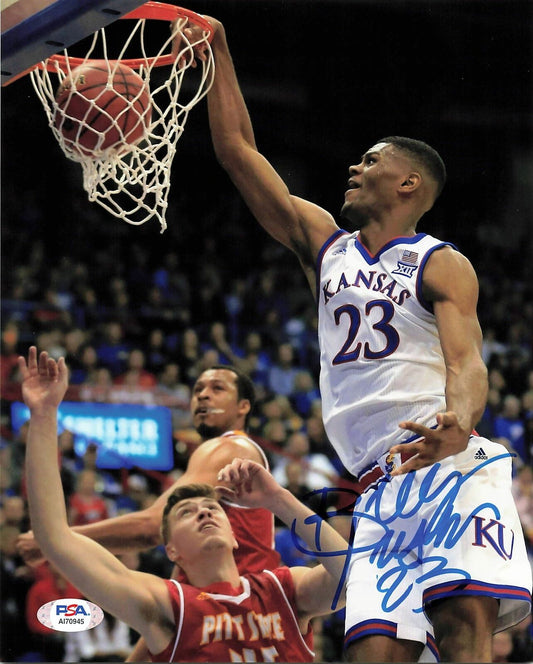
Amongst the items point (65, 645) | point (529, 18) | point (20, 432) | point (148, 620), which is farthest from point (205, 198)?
point (148, 620)

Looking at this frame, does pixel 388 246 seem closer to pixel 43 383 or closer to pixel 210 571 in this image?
pixel 43 383

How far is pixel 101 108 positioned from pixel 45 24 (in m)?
0.63

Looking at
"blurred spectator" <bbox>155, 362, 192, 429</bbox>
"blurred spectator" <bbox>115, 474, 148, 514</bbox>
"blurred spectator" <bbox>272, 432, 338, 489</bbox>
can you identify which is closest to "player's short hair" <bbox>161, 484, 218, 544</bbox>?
"blurred spectator" <bbox>115, 474, 148, 514</bbox>

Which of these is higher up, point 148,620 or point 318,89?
point 318,89

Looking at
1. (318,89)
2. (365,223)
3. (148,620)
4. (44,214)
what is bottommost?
(148,620)

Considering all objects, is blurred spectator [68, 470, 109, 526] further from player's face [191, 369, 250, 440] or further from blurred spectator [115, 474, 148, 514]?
player's face [191, 369, 250, 440]

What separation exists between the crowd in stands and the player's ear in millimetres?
3808

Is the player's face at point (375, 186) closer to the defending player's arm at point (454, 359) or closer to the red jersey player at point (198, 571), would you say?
the defending player's arm at point (454, 359)

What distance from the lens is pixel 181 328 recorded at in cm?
1038

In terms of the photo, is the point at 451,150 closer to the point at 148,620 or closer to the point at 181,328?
the point at 181,328

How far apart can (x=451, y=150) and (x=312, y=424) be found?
5.00 metres

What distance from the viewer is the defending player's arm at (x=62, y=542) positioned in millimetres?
3301

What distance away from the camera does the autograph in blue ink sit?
10.00ft

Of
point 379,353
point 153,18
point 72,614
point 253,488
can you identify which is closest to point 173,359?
point 72,614
